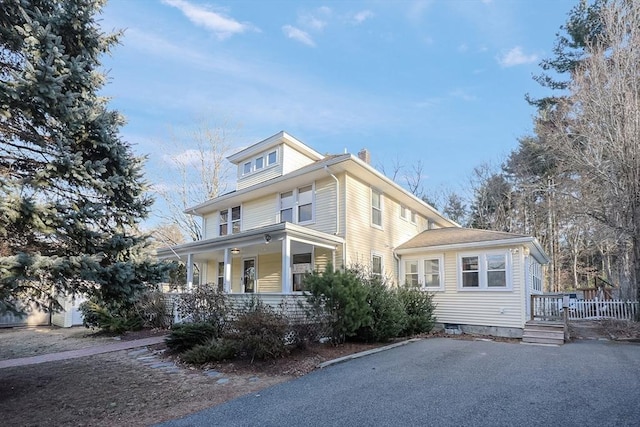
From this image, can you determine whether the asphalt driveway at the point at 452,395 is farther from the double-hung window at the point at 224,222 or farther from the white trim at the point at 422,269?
the double-hung window at the point at 224,222

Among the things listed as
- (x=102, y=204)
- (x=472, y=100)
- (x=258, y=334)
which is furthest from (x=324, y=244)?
(x=472, y=100)

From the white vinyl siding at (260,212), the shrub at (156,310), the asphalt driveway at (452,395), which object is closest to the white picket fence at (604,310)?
the asphalt driveway at (452,395)

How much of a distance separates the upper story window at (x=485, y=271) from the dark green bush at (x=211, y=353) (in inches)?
354

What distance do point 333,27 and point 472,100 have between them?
9.10 metres

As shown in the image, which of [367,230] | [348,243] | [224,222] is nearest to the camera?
[348,243]

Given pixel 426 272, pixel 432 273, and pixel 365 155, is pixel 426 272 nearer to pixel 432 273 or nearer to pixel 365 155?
pixel 432 273

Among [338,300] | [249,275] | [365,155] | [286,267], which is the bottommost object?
[338,300]

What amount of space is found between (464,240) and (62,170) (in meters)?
12.5

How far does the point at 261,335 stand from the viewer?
7.94 m

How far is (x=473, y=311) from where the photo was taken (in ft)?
43.8

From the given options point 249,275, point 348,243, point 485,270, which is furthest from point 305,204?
point 485,270

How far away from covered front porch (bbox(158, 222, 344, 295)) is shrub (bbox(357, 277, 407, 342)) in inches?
92.1

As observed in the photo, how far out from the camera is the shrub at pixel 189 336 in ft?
29.3

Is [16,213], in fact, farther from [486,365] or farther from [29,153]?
[486,365]
